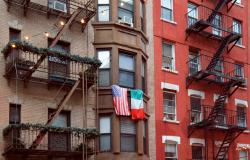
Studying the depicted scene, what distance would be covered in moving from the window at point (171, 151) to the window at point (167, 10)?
7.35 m

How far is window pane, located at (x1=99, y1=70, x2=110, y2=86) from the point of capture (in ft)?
90.4

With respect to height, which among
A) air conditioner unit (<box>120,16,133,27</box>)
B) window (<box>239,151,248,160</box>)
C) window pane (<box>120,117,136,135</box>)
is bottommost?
Answer: window (<box>239,151,248,160</box>)

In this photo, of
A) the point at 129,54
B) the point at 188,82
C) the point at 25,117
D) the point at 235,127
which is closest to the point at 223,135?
the point at 235,127

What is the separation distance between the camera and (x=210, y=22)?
3406cm

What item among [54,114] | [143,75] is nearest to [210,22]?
[143,75]

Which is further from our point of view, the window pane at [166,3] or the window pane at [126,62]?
the window pane at [166,3]

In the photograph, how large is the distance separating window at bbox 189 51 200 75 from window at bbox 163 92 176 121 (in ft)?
7.14

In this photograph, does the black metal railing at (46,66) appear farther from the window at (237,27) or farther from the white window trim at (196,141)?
the window at (237,27)

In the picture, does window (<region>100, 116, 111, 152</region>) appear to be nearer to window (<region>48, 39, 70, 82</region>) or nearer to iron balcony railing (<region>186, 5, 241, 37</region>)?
window (<region>48, 39, 70, 82</region>)

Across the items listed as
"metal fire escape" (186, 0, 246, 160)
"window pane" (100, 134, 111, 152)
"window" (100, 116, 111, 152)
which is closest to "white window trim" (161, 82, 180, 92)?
"metal fire escape" (186, 0, 246, 160)

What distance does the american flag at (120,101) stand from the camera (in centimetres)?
2695

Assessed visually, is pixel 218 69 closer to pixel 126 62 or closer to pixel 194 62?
pixel 194 62

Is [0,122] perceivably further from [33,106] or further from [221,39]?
[221,39]

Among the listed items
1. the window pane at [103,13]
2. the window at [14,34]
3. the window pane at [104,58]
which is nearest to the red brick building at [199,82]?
the window pane at [104,58]
